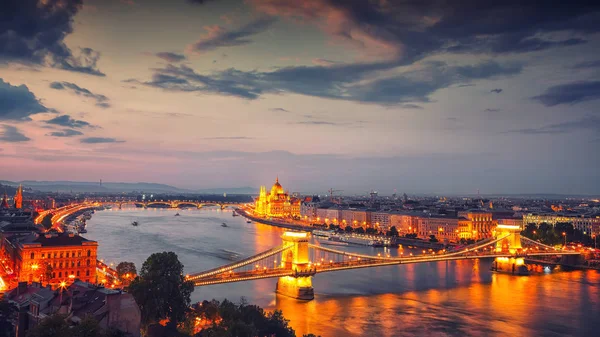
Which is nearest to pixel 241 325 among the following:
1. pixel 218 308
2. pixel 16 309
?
pixel 218 308

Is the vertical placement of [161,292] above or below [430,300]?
above

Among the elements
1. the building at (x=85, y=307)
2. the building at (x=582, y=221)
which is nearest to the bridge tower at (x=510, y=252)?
the building at (x=582, y=221)

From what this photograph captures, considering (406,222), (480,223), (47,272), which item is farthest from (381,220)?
(47,272)

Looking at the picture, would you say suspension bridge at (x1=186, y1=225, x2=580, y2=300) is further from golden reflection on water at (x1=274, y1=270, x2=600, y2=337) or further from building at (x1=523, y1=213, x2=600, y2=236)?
building at (x1=523, y1=213, x2=600, y2=236)

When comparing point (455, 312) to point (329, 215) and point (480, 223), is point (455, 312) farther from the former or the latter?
point (329, 215)

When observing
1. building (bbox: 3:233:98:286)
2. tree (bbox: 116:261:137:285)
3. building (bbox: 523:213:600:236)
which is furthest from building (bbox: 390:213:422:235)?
building (bbox: 3:233:98:286)

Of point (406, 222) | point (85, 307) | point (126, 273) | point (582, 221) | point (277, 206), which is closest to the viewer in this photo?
point (85, 307)
